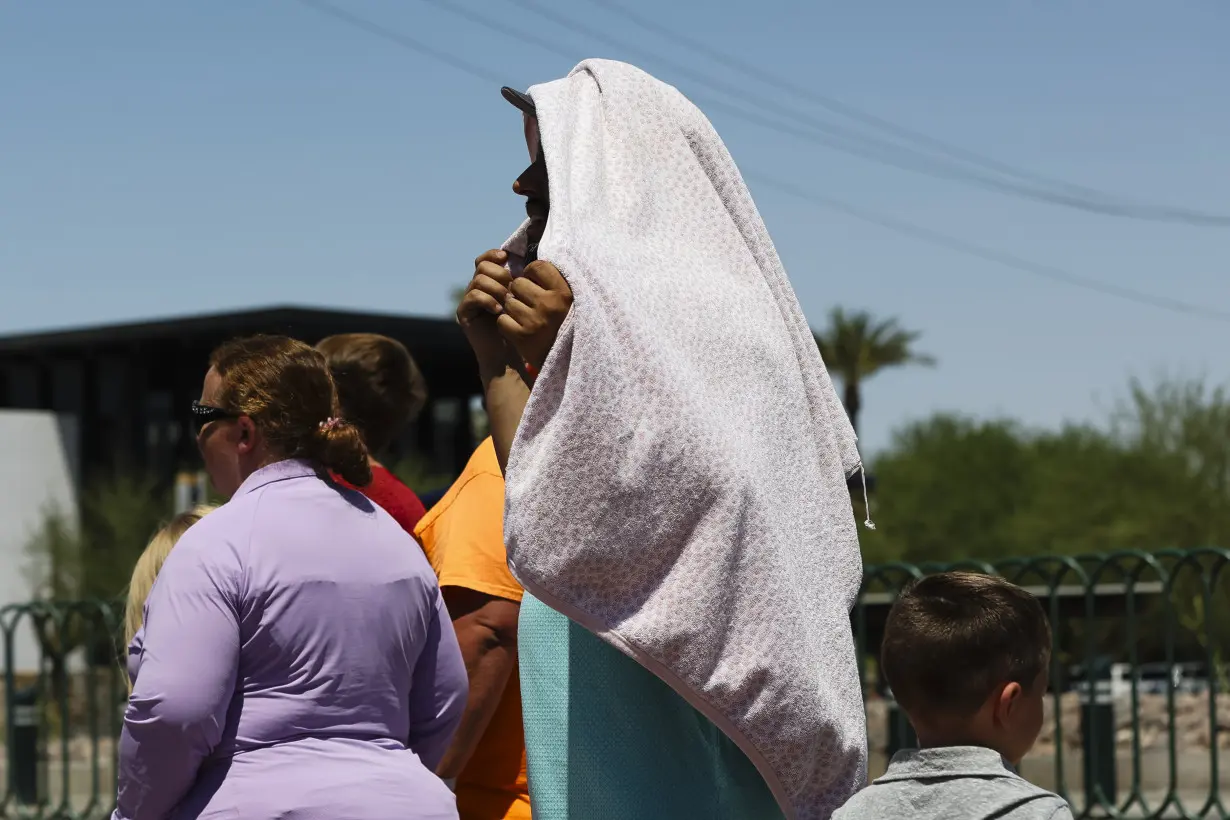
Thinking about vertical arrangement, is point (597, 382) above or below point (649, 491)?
above

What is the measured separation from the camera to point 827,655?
1.92m

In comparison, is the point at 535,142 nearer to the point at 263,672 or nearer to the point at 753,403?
the point at 753,403

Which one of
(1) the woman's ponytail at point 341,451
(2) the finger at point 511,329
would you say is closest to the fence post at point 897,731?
(1) the woman's ponytail at point 341,451

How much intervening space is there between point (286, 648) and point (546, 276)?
105cm

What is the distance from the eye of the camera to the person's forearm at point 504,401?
2.06 meters

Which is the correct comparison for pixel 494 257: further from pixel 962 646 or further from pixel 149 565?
pixel 149 565

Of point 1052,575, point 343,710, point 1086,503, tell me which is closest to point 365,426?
point 343,710

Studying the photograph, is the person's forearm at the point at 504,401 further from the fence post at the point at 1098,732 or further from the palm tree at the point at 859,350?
the palm tree at the point at 859,350

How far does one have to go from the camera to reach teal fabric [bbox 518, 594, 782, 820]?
2037 mm

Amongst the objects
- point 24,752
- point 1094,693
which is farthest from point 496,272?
point 24,752

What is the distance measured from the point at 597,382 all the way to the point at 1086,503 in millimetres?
40957

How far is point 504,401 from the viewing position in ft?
6.89

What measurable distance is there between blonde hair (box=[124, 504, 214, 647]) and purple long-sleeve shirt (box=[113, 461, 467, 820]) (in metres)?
1.02

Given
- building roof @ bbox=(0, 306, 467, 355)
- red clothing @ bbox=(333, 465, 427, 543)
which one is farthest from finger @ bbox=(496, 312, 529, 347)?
building roof @ bbox=(0, 306, 467, 355)
